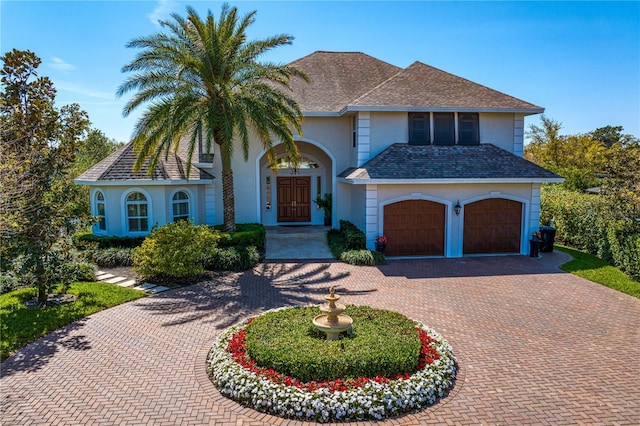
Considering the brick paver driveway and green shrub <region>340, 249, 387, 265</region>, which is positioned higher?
green shrub <region>340, 249, 387, 265</region>

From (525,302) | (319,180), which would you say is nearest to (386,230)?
(525,302)

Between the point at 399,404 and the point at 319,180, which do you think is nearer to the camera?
the point at 399,404

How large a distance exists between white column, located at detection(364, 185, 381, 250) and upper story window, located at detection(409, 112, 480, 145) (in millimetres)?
3549

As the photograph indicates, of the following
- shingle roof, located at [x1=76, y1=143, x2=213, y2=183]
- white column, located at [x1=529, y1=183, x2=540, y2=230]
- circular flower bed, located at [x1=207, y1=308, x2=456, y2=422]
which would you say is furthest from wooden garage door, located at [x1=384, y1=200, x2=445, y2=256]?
circular flower bed, located at [x1=207, y1=308, x2=456, y2=422]

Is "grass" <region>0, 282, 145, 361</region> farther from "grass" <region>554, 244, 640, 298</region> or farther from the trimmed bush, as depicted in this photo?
the trimmed bush

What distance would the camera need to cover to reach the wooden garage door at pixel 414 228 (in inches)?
672

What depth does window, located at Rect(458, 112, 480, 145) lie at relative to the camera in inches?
731

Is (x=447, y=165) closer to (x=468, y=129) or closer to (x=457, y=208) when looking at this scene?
(x=457, y=208)

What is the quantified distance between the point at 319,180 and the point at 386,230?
8.19 m

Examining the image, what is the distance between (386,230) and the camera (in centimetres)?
1705

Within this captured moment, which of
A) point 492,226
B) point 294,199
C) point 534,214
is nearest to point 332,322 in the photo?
point 492,226

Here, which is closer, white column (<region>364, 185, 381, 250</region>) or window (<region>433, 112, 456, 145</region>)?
white column (<region>364, 185, 381, 250</region>)

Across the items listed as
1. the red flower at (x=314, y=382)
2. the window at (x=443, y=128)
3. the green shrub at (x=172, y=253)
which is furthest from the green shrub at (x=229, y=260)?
the window at (x=443, y=128)

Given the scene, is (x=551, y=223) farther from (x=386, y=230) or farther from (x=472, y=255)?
(x=386, y=230)
